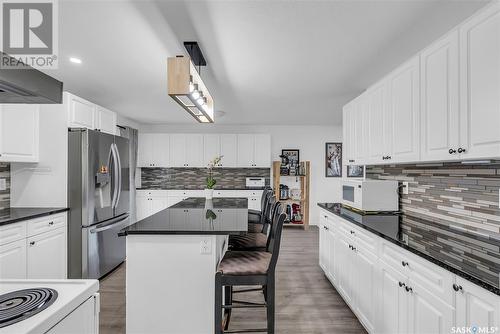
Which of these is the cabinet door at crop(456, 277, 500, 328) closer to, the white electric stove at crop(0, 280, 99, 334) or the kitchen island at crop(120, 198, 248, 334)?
the kitchen island at crop(120, 198, 248, 334)

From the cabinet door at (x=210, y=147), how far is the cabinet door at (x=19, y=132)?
3.25 metres

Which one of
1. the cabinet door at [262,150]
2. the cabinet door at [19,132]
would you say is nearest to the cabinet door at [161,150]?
the cabinet door at [262,150]

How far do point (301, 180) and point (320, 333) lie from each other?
4.25 m

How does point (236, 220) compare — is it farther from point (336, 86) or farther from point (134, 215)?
point (134, 215)

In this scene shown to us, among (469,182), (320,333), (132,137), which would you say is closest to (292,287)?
(320,333)

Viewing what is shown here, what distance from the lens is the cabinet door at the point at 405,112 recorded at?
1.98 metres

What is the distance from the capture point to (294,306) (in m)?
2.55

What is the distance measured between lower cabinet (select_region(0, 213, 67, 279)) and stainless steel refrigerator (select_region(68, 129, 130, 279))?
119 millimetres

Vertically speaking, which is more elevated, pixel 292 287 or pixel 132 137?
pixel 132 137

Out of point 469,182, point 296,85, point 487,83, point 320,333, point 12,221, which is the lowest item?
point 320,333

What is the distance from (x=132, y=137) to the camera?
5543 mm

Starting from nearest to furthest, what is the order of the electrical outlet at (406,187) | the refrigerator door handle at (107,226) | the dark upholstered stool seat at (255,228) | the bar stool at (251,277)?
the bar stool at (251,277) → the electrical outlet at (406,187) → the dark upholstered stool seat at (255,228) → the refrigerator door handle at (107,226)

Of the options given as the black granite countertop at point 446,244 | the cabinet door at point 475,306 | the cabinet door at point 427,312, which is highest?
the black granite countertop at point 446,244

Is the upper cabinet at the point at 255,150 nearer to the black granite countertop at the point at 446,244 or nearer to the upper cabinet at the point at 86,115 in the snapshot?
the upper cabinet at the point at 86,115
